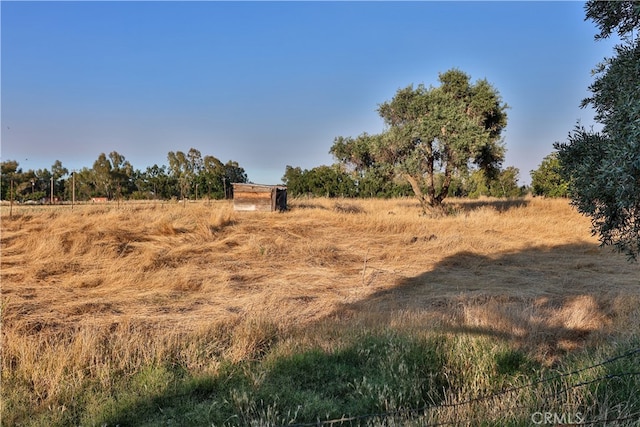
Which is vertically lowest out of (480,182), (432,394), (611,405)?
(432,394)

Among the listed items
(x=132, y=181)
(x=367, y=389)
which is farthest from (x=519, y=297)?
(x=132, y=181)

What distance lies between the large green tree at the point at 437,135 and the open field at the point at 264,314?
5.62 m

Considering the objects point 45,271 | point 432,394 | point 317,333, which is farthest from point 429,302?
point 45,271

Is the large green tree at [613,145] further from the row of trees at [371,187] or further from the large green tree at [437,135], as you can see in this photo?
the row of trees at [371,187]

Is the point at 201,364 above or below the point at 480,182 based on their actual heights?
below

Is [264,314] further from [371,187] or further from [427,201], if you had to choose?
[371,187]

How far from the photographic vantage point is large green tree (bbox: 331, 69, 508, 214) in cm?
1856

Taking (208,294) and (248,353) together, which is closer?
(248,353)

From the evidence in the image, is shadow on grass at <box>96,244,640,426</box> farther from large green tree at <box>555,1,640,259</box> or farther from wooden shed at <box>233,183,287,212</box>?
wooden shed at <box>233,183,287,212</box>

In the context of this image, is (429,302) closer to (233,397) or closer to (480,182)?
(233,397)

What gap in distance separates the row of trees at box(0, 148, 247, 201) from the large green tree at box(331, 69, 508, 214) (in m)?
25.1

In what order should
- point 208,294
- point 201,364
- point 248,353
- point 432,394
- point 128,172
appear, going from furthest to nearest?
1. point 128,172
2. point 208,294
3. point 248,353
4. point 201,364
5. point 432,394

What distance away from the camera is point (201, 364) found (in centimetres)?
408

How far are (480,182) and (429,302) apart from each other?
124ft
